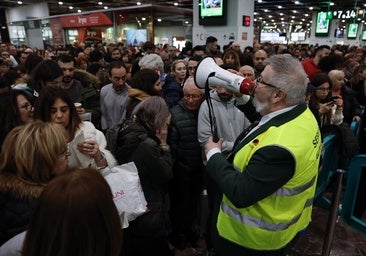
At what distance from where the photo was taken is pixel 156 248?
Result: 215cm

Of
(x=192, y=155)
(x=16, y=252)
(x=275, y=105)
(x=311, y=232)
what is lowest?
(x=311, y=232)

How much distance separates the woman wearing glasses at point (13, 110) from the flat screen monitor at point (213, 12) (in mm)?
6551

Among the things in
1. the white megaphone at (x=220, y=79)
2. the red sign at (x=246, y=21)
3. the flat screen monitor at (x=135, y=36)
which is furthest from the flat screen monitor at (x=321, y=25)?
the white megaphone at (x=220, y=79)

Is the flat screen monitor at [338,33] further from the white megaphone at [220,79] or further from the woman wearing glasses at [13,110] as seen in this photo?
the woman wearing glasses at [13,110]

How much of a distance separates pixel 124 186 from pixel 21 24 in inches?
980

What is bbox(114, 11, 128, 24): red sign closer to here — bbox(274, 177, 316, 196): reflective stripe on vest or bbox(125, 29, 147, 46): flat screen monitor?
bbox(125, 29, 147, 46): flat screen monitor

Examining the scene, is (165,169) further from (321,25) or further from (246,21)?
(321,25)

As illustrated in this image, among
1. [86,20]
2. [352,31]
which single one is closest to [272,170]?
[86,20]

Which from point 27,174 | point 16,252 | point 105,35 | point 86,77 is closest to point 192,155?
point 27,174

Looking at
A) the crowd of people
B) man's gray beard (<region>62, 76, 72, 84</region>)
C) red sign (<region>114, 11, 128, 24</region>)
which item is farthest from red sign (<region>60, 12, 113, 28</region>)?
the crowd of people

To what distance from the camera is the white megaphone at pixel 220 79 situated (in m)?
1.72

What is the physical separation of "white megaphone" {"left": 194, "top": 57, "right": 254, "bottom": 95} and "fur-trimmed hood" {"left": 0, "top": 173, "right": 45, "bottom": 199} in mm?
1152

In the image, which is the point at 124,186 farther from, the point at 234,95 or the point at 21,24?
the point at 21,24

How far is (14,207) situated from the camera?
4.50 ft
